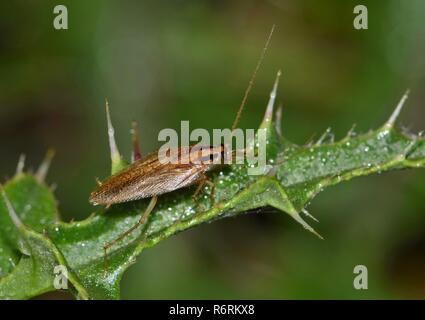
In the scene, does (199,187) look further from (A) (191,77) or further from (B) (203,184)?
(A) (191,77)

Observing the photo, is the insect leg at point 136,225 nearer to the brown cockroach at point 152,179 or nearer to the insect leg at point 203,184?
the brown cockroach at point 152,179

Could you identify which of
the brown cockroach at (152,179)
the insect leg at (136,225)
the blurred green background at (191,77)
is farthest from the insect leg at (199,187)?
the blurred green background at (191,77)

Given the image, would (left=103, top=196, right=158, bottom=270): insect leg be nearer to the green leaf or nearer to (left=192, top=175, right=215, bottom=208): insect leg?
the green leaf

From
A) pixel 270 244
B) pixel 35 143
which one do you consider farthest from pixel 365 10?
pixel 35 143

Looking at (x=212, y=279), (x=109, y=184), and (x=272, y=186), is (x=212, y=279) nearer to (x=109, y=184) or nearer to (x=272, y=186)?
(x=109, y=184)

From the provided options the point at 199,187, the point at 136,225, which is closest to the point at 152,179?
the point at 199,187

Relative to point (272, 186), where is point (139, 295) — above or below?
below
